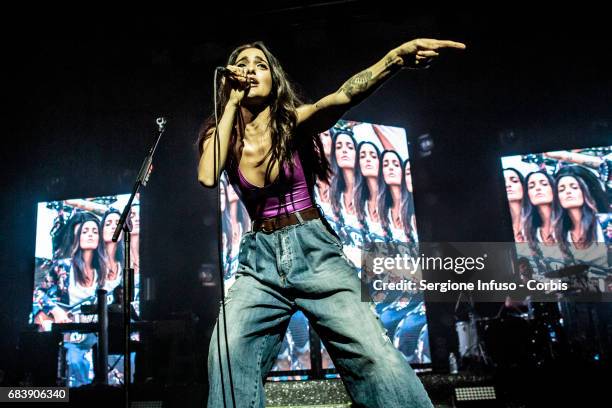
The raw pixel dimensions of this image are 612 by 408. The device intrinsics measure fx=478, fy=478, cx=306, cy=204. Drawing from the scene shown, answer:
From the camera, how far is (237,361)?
173 centimetres

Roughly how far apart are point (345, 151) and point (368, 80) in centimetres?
508

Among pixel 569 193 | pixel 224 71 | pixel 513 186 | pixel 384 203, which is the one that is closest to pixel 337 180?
pixel 384 203

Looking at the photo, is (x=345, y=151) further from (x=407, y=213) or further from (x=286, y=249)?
(x=286, y=249)

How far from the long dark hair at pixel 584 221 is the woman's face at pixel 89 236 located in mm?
7446

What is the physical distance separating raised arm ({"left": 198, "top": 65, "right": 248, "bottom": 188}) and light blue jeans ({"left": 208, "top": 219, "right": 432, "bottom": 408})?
0.30 m

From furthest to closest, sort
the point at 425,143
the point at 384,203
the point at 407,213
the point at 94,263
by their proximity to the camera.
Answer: the point at 425,143 < the point at 94,263 < the point at 407,213 < the point at 384,203

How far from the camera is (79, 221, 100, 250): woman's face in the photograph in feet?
26.2

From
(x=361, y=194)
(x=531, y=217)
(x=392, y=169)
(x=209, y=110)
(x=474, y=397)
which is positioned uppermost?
(x=209, y=110)

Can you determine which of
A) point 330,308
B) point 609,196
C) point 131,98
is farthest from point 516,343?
point 131,98

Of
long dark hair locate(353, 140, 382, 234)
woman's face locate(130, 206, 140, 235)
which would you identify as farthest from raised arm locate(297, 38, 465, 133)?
woman's face locate(130, 206, 140, 235)

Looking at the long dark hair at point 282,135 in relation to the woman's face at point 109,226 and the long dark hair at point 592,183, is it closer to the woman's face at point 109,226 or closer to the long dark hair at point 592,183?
the woman's face at point 109,226

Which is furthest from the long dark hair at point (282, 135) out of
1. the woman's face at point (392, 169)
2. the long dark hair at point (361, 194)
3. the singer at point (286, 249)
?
the woman's face at point (392, 169)

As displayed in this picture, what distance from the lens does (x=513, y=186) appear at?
7.96 m

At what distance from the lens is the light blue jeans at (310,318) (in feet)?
5.36
